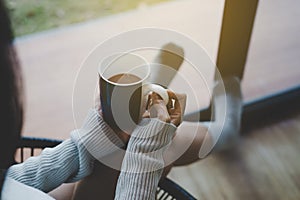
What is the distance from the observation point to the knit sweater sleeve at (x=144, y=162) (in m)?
0.63

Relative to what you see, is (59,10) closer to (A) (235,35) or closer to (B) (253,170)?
(A) (235,35)

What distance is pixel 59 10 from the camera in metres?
1.75

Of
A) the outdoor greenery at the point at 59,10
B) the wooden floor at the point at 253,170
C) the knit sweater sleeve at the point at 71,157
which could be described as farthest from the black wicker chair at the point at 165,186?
the outdoor greenery at the point at 59,10

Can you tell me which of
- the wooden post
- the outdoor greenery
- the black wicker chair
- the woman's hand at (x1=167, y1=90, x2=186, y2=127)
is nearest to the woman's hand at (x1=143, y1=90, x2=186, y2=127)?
the woman's hand at (x1=167, y1=90, x2=186, y2=127)

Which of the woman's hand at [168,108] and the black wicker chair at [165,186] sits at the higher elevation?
the woman's hand at [168,108]

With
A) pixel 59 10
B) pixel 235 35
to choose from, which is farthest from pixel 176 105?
pixel 59 10

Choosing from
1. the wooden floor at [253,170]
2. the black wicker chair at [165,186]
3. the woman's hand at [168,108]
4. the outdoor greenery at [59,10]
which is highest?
the woman's hand at [168,108]

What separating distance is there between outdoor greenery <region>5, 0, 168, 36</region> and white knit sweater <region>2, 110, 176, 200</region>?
108 cm

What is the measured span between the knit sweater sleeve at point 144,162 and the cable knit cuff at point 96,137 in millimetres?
60

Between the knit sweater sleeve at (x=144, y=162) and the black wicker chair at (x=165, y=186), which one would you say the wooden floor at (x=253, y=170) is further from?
the knit sweater sleeve at (x=144, y=162)

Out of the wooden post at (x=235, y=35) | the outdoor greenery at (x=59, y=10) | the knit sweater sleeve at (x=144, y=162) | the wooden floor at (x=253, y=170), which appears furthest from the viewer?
the outdoor greenery at (x=59, y=10)

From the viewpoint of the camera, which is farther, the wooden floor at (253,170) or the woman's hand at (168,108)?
the wooden floor at (253,170)

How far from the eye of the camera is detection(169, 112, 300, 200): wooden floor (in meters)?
1.15

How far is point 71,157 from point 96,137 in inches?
2.5
